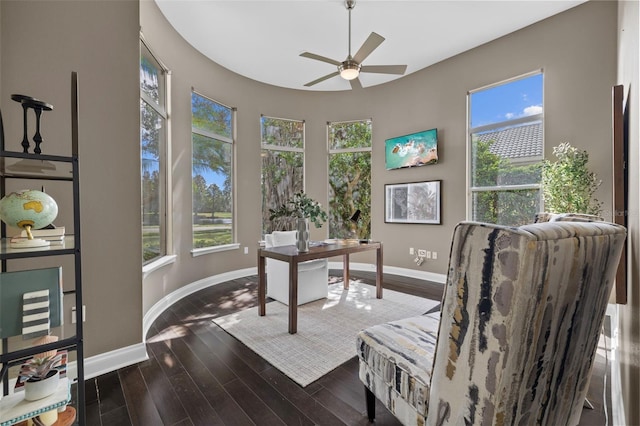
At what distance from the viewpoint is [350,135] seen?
5496 millimetres

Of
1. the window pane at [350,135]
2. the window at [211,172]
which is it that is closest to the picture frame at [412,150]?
the window pane at [350,135]

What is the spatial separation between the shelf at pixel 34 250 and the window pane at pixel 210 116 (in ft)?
10.2

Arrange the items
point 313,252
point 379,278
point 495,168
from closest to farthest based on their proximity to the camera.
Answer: point 313,252 < point 379,278 < point 495,168

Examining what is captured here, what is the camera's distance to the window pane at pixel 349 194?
214 inches

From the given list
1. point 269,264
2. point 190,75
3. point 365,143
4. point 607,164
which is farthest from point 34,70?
point 607,164

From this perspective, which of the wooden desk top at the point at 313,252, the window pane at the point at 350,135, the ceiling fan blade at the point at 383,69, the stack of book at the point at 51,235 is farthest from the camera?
the window pane at the point at 350,135

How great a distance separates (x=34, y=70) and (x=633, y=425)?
3.60 metres

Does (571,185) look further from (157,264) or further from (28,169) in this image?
(157,264)

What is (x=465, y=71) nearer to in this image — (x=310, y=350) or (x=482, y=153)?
(x=482, y=153)

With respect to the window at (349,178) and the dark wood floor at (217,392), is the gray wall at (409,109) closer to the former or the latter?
the window at (349,178)

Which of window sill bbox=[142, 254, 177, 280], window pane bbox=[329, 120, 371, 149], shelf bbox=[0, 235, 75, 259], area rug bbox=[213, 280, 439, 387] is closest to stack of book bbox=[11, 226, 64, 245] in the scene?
shelf bbox=[0, 235, 75, 259]

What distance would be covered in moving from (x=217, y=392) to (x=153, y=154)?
2.68 m

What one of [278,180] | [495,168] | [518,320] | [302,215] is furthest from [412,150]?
[518,320]

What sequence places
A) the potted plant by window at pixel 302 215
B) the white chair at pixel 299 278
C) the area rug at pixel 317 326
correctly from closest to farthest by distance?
the area rug at pixel 317 326, the potted plant by window at pixel 302 215, the white chair at pixel 299 278
